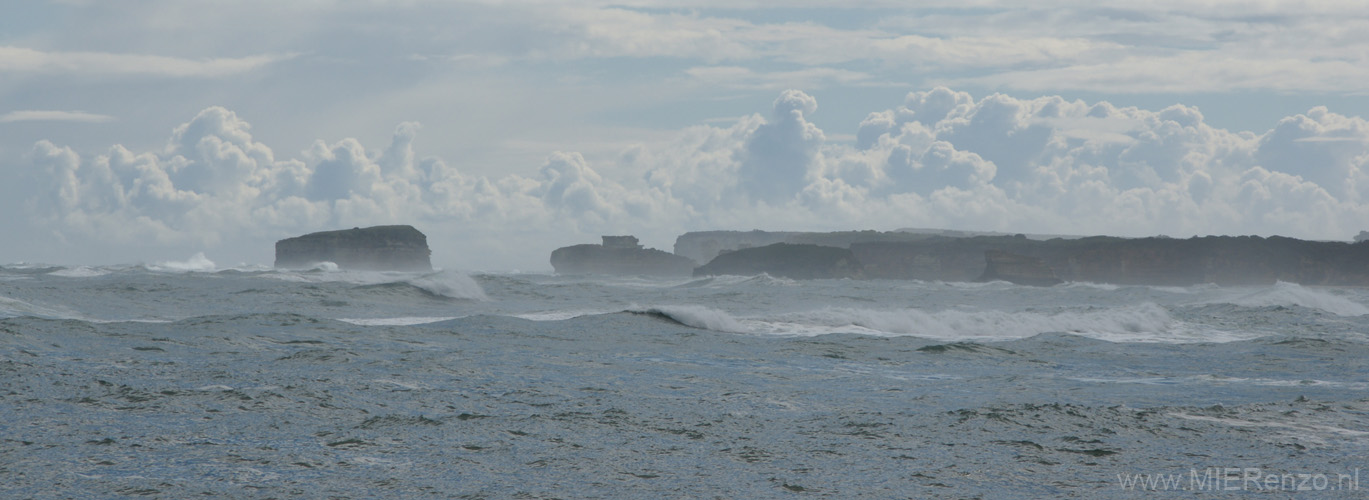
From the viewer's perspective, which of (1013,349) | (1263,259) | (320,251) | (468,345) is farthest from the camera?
(320,251)

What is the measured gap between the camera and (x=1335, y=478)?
6285mm

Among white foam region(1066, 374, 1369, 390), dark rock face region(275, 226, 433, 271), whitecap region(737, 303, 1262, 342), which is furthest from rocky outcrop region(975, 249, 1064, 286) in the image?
white foam region(1066, 374, 1369, 390)

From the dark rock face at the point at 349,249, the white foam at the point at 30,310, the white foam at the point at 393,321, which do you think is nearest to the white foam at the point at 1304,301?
the white foam at the point at 393,321

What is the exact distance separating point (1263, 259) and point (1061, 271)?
1726 cm

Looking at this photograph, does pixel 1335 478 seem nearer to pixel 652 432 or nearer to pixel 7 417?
pixel 652 432

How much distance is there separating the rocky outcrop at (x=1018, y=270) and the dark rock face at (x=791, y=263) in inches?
574

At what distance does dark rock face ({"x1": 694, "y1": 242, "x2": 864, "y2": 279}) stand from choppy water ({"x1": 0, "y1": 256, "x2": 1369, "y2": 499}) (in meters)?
78.9

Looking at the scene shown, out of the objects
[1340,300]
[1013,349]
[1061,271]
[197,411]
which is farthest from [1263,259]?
[197,411]

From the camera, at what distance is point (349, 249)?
10225cm

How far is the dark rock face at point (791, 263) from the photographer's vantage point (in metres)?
97.4

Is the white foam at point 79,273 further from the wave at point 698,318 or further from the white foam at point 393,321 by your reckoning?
the wave at point 698,318

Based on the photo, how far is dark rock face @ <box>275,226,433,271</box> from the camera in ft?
334

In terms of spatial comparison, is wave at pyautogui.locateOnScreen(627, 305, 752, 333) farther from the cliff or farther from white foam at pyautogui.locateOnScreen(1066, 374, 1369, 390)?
the cliff

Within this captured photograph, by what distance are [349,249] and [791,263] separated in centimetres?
4690
